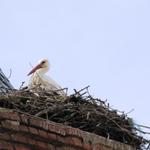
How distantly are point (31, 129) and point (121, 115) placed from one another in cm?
189

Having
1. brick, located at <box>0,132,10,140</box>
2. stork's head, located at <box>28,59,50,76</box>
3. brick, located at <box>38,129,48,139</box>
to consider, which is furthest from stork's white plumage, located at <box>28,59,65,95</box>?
brick, located at <box>0,132,10,140</box>

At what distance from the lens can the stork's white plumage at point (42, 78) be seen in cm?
1020

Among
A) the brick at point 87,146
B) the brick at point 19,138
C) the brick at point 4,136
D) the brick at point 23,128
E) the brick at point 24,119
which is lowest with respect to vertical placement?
the brick at point 4,136

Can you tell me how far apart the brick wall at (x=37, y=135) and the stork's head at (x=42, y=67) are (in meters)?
4.96

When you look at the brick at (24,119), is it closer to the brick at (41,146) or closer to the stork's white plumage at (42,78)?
the brick at (41,146)

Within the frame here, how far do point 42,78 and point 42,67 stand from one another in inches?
71.0

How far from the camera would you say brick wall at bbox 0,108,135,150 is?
21.5 feet

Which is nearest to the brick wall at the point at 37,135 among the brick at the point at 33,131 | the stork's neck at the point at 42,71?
the brick at the point at 33,131

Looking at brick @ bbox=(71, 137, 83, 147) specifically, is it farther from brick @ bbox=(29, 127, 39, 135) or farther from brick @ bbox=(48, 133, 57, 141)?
brick @ bbox=(29, 127, 39, 135)

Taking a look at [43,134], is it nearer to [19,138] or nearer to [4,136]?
[19,138]

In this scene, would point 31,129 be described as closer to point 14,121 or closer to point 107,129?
point 14,121

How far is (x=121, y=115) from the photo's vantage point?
8.33 metres

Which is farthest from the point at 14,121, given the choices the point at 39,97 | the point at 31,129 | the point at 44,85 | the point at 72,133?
the point at 44,85

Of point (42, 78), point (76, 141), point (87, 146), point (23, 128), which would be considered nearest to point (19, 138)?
point (23, 128)
